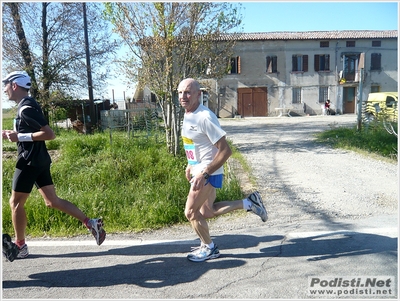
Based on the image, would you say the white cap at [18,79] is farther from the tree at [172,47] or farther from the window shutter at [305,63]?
the window shutter at [305,63]

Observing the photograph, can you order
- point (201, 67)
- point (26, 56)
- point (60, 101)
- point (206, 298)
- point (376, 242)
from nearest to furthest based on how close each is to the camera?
point (206, 298)
point (376, 242)
point (201, 67)
point (26, 56)
point (60, 101)

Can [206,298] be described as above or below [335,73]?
below

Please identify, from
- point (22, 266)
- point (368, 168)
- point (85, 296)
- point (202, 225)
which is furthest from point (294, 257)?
point (368, 168)

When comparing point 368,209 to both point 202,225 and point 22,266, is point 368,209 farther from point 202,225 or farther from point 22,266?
point 22,266

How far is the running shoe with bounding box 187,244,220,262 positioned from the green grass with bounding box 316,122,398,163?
6.54 metres

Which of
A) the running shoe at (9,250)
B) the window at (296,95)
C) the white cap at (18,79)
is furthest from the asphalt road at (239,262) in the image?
the window at (296,95)

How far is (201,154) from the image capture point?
140 inches

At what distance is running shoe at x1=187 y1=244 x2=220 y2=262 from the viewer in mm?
3654

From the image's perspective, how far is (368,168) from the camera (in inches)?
306

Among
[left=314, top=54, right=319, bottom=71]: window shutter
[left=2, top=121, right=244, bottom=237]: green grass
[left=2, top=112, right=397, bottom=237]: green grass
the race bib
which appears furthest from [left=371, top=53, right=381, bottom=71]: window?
the race bib

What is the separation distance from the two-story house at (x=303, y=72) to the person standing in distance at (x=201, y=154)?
29.4 m

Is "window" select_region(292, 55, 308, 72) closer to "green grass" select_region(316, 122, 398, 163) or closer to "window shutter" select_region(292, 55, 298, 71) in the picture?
"window shutter" select_region(292, 55, 298, 71)

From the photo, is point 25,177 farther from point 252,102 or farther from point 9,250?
point 252,102

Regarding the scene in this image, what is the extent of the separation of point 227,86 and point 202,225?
100 feet
